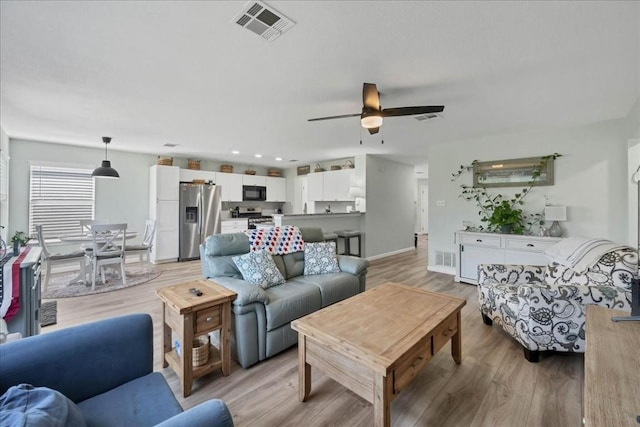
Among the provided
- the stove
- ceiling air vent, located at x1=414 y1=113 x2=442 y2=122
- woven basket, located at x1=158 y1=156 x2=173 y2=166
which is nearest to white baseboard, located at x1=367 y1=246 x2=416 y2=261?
the stove

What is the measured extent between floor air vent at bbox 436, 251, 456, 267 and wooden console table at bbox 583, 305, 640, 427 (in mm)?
3801

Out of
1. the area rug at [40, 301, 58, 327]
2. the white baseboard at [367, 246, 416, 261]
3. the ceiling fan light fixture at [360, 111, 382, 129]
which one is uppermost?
the ceiling fan light fixture at [360, 111, 382, 129]

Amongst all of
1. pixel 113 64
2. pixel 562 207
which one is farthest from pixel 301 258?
pixel 562 207

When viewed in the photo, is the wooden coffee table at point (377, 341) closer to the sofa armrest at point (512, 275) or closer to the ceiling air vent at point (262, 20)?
the sofa armrest at point (512, 275)

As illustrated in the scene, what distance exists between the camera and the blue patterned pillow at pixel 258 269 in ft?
8.48

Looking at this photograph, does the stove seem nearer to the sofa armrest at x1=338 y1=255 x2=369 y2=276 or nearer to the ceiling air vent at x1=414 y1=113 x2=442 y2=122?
the sofa armrest at x1=338 y1=255 x2=369 y2=276

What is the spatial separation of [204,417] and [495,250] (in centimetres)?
446

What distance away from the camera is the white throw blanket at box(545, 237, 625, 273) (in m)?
2.53

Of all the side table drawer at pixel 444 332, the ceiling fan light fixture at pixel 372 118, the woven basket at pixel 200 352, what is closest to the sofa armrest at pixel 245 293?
the woven basket at pixel 200 352

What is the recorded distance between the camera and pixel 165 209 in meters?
5.99

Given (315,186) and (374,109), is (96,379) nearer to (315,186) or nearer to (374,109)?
(374,109)

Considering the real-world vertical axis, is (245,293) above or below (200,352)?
above

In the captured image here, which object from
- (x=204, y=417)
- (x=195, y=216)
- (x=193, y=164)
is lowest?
(x=204, y=417)

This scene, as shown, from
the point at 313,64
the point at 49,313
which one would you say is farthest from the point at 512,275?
the point at 49,313
